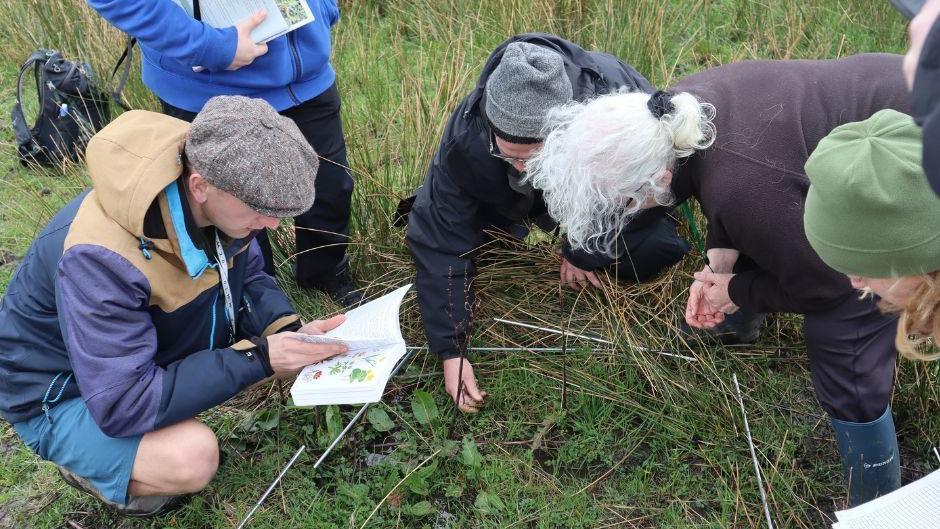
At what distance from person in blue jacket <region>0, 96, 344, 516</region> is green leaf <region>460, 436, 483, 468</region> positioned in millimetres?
549

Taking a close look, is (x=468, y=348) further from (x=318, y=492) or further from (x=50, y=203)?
(x=50, y=203)

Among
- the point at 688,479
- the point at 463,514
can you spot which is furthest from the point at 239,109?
the point at 688,479

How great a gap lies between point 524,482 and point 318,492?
2.22 feet

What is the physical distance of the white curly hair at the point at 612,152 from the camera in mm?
2082

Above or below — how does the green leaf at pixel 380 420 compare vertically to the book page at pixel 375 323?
below

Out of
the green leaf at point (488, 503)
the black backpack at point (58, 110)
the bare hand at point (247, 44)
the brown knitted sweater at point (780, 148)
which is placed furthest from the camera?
the black backpack at point (58, 110)

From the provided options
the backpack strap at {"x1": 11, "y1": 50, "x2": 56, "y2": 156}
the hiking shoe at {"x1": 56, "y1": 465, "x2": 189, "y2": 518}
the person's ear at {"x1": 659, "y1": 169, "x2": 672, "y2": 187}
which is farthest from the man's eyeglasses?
the backpack strap at {"x1": 11, "y1": 50, "x2": 56, "y2": 156}

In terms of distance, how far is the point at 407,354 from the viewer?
10.0ft

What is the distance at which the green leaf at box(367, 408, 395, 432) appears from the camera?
2789mm

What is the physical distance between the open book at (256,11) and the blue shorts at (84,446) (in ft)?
4.47

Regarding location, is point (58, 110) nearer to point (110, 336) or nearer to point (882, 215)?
point (110, 336)

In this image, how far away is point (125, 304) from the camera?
2125mm

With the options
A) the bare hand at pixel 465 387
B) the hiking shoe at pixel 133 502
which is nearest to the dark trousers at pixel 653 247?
the bare hand at pixel 465 387

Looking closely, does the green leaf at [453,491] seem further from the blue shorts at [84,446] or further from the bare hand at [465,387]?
the blue shorts at [84,446]
